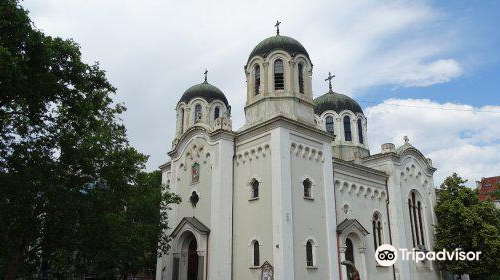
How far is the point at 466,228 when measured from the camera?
88.8 feet

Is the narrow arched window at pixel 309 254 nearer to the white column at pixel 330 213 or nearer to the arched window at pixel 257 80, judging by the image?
the white column at pixel 330 213

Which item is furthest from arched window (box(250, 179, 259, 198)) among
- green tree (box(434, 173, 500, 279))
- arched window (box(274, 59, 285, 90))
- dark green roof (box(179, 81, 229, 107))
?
green tree (box(434, 173, 500, 279))

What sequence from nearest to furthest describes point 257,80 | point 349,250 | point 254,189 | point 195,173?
1. point 254,189
2. point 349,250
3. point 257,80
4. point 195,173

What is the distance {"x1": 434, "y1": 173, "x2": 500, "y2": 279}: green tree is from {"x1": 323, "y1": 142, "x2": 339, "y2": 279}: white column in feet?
33.8

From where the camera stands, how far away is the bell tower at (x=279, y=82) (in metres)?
23.1

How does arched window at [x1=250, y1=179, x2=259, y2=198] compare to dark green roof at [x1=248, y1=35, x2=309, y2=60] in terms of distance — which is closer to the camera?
arched window at [x1=250, y1=179, x2=259, y2=198]

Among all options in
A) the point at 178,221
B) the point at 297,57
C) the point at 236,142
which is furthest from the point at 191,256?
the point at 297,57

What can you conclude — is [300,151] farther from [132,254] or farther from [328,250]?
[132,254]

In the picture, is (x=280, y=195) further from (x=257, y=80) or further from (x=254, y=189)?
(x=257, y=80)

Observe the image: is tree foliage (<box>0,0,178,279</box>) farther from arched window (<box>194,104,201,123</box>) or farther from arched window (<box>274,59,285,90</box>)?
arched window (<box>194,104,201,123</box>)

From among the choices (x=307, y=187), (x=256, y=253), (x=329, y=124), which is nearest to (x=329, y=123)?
(x=329, y=124)

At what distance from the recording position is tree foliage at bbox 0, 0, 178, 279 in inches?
435

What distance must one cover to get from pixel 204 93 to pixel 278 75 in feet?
24.4

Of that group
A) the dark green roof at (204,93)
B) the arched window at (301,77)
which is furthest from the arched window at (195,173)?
the arched window at (301,77)
